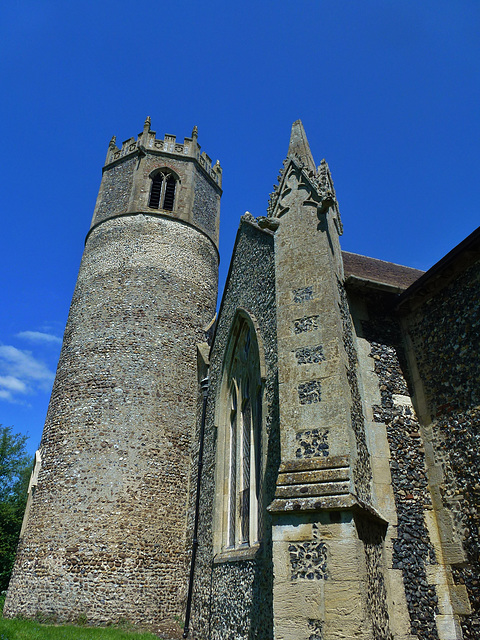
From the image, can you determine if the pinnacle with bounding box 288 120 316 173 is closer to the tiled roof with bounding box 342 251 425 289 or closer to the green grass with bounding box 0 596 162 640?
the tiled roof with bounding box 342 251 425 289

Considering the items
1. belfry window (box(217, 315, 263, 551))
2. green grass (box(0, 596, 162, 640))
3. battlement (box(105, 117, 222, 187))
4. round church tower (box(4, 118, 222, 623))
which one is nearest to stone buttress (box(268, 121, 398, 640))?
belfry window (box(217, 315, 263, 551))

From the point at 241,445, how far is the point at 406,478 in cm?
371

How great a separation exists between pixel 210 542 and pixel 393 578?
4843mm

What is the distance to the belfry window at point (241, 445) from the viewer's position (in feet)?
26.1

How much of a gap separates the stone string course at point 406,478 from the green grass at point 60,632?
6806 mm

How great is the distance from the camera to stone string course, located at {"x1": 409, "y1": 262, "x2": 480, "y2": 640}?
557 cm

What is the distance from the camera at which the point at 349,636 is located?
421 cm

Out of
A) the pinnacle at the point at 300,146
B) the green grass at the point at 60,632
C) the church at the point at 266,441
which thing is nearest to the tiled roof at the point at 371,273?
the church at the point at 266,441

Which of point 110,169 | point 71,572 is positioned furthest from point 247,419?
point 110,169

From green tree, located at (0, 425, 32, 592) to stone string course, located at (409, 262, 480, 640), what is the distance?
21204 mm

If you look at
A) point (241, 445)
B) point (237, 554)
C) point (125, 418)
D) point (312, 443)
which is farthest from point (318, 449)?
point (125, 418)

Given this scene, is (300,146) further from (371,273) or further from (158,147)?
(158,147)

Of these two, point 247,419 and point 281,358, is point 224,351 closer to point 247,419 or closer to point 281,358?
point 247,419

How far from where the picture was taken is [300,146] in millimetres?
8461
